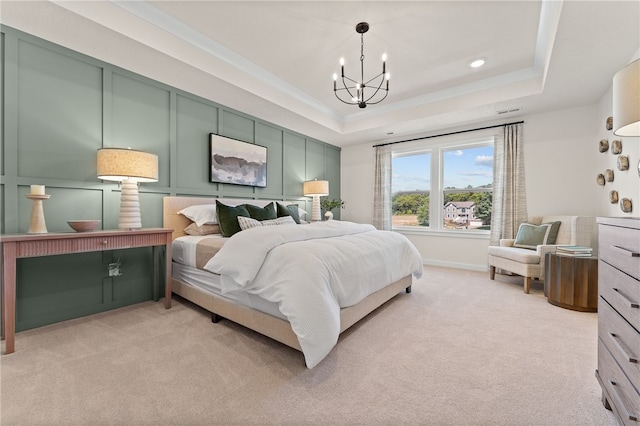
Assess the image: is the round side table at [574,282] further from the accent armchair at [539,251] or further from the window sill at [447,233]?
the window sill at [447,233]

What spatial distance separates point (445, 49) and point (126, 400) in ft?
12.9

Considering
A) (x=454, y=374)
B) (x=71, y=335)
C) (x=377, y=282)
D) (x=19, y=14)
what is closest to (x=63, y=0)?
(x=19, y=14)

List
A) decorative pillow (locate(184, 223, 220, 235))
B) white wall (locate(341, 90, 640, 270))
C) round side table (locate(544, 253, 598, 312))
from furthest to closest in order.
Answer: white wall (locate(341, 90, 640, 270))
decorative pillow (locate(184, 223, 220, 235))
round side table (locate(544, 253, 598, 312))

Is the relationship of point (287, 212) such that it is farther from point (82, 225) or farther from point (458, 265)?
point (458, 265)

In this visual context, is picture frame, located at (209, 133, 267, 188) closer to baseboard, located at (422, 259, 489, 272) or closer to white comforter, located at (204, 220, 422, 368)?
white comforter, located at (204, 220, 422, 368)

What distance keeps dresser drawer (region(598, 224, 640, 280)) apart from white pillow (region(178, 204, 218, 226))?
3140 mm

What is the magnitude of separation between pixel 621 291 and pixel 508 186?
353 cm

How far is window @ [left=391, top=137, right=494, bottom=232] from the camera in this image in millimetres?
4617

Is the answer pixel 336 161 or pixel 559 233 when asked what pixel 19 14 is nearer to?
pixel 336 161

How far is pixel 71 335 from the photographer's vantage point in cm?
209

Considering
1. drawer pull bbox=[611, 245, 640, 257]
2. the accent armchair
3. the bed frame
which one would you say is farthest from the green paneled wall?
the accent armchair

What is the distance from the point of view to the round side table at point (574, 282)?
103 inches

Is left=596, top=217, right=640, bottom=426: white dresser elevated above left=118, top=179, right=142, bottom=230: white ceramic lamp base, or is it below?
below

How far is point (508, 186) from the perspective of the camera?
416cm
